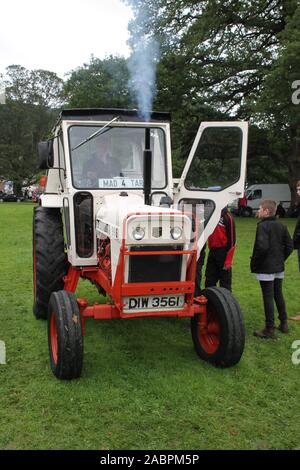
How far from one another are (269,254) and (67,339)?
2615 mm

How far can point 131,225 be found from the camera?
13.5 feet

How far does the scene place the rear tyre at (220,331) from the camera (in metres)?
4.46

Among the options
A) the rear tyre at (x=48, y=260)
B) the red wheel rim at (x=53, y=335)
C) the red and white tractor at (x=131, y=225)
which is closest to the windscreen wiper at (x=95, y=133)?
the red and white tractor at (x=131, y=225)

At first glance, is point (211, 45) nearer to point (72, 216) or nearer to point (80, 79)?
point (80, 79)

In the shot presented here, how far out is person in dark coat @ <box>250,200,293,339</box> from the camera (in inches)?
217

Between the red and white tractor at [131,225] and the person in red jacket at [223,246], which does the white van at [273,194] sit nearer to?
the person in red jacket at [223,246]

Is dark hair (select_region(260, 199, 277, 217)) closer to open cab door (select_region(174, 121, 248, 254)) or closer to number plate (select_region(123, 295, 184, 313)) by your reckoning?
open cab door (select_region(174, 121, 248, 254))

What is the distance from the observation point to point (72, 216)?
530 cm

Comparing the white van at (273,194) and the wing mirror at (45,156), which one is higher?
the wing mirror at (45,156)

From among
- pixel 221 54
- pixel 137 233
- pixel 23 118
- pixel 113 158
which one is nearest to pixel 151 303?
pixel 137 233

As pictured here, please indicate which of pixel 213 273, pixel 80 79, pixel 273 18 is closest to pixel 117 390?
pixel 213 273

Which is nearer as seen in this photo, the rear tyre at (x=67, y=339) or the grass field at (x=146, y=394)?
the grass field at (x=146, y=394)

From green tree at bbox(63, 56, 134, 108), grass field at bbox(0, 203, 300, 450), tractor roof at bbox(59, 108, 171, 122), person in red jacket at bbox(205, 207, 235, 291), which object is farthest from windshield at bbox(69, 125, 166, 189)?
green tree at bbox(63, 56, 134, 108)

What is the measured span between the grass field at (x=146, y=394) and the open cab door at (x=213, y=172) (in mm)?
1323
